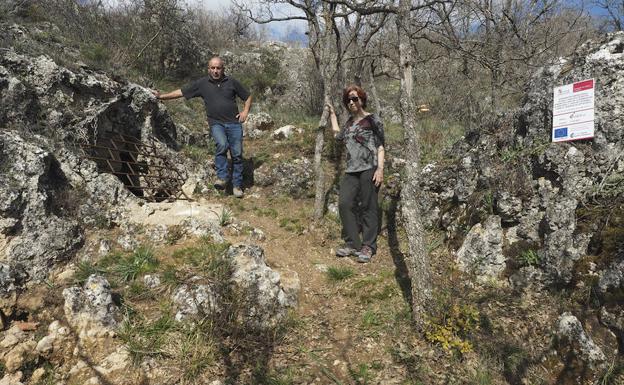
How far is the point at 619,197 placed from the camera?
12.2 feet

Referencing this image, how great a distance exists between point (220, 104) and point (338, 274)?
342 cm

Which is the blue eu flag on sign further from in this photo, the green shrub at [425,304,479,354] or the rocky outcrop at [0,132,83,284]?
the rocky outcrop at [0,132,83,284]

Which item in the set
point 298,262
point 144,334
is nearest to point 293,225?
point 298,262

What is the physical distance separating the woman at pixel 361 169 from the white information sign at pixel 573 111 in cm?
212

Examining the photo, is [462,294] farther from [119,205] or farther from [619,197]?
[119,205]

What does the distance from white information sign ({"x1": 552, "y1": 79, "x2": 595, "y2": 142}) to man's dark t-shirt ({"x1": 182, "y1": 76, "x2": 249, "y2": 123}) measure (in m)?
4.66

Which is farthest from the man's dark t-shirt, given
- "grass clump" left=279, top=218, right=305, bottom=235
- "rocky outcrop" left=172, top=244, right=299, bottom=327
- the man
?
"rocky outcrop" left=172, top=244, right=299, bottom=327

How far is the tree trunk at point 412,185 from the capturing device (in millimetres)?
3428

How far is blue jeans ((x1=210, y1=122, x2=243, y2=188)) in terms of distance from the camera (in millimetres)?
6062

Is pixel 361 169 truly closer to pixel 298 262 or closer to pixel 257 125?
pixel 298 262

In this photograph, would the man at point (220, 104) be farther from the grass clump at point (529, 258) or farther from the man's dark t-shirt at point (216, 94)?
the grass clump at point (529, 258)

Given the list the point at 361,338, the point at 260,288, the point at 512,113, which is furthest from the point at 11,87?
the point at 512,113

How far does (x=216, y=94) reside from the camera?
597 centimetres

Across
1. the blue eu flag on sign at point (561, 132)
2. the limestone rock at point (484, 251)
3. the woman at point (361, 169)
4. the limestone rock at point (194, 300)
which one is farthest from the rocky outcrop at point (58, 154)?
the blue eu flag on sign at point (561, 132)
